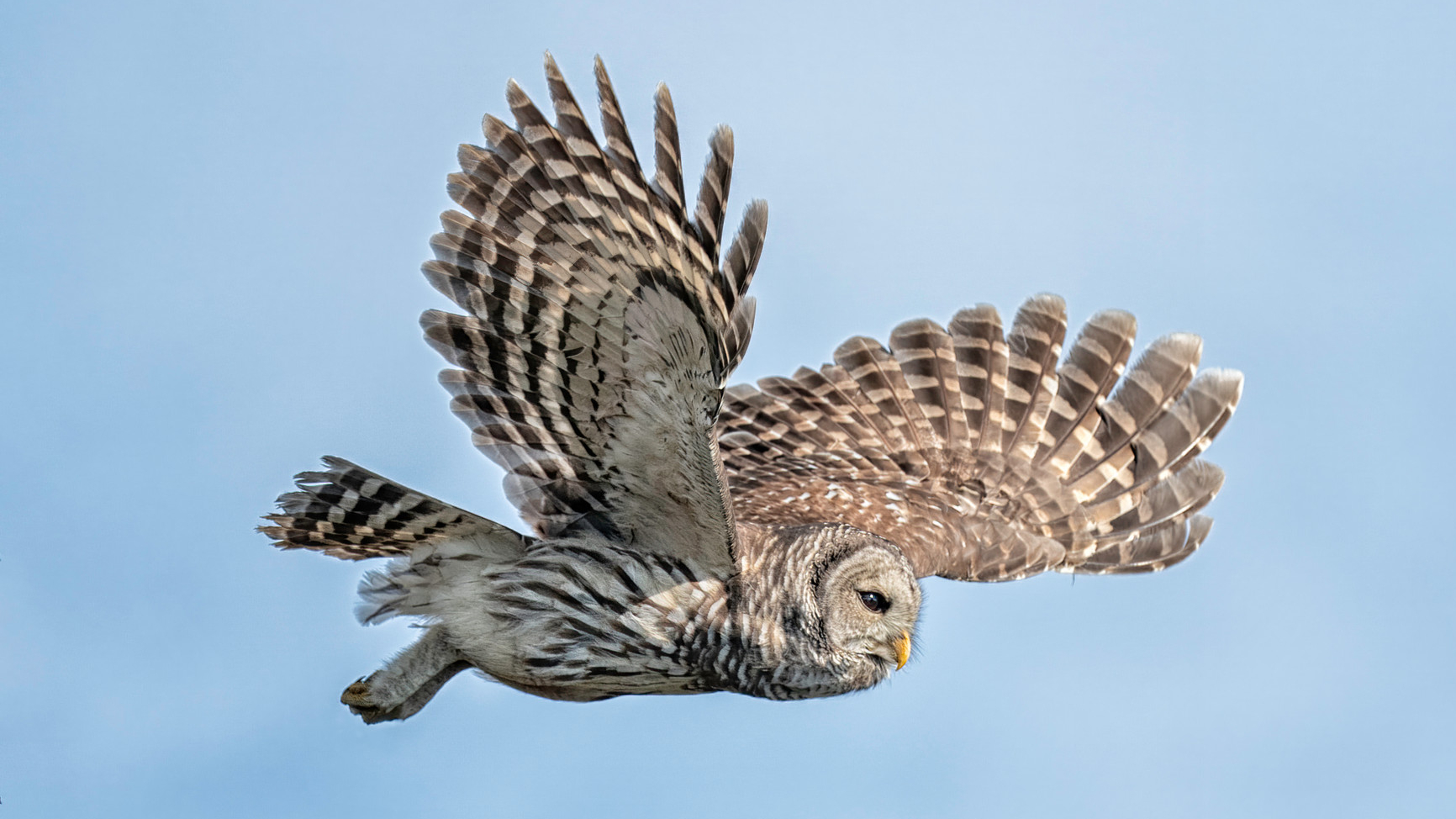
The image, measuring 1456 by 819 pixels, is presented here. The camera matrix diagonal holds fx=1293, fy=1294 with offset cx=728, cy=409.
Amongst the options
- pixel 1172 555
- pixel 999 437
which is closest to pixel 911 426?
pixel 999 437

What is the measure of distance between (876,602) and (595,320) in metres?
2.08

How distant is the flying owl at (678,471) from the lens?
16.8 feet

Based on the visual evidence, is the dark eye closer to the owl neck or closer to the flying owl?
the flying owl

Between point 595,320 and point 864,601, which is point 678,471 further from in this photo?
point 864,601

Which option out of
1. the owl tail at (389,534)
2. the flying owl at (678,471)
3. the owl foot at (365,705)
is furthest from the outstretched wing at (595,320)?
the owl foot at (365,705)

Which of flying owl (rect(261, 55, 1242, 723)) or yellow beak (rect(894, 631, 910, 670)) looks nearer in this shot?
flying owl (rect(261, 55, 1242, 723))

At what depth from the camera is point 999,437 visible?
8.60 metres

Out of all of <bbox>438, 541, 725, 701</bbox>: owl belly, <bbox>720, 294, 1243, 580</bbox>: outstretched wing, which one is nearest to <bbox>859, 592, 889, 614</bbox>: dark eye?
<bbox>438, 541, 725, 701</bbox>: owl belly

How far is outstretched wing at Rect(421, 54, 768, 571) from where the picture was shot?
194 inches

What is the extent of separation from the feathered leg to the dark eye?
2039mm

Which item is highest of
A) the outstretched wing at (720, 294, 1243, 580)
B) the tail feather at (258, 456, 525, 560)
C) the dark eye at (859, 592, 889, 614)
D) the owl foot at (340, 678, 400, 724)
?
the outstretched wing at (720, 294, 1243, 580)

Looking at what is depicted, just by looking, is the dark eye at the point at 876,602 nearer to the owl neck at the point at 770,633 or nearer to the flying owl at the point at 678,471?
the flying owl at the point at 678,471

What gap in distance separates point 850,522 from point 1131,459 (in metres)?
2.14

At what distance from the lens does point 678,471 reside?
5699mm
